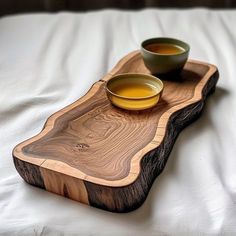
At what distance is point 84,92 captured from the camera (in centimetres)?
95

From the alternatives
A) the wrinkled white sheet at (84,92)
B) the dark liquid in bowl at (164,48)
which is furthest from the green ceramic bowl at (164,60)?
the wrinkled white sheet at (84,92)

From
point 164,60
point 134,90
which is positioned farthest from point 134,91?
point 164,60

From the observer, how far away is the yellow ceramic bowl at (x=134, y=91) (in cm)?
78

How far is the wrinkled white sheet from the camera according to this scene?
23.5 inches

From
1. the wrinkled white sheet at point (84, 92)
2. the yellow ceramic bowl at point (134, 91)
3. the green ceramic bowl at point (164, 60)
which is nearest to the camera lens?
the wrinkled white sheet at point (84, 92)

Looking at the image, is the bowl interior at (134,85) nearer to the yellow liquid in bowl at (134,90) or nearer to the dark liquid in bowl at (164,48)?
the yellow liquid in bowl at (134,90)

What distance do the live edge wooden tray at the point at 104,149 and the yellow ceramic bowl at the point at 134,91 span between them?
17mm

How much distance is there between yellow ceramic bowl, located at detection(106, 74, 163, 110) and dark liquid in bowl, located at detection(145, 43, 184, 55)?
0.16 m

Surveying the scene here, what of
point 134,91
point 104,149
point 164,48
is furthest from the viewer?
point 164,48

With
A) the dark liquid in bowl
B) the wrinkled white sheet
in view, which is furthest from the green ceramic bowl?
the wrinkled white sheet

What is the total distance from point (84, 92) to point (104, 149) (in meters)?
0.30

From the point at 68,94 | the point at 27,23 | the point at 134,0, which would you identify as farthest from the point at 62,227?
the point at 134,0

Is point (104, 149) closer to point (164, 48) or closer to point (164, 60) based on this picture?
point (164, 60)

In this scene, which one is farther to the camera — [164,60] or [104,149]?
[164,60]
